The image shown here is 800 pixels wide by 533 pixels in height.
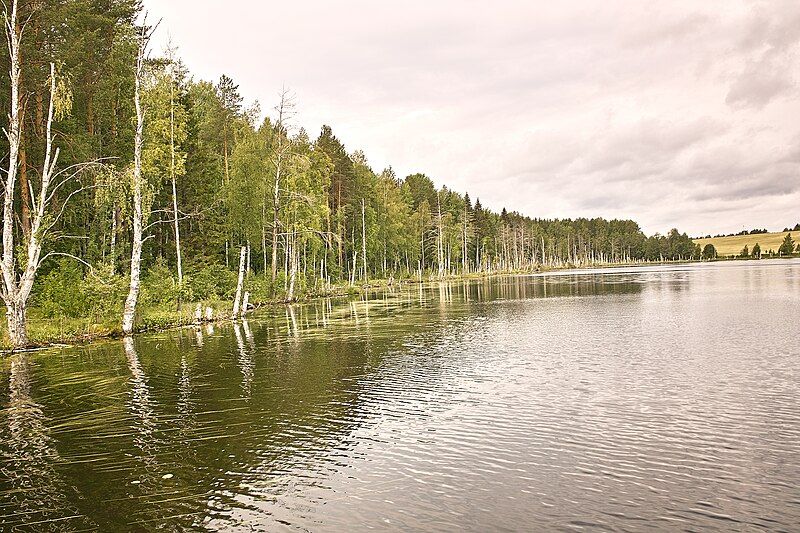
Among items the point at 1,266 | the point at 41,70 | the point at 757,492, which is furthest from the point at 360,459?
the point at 41,70

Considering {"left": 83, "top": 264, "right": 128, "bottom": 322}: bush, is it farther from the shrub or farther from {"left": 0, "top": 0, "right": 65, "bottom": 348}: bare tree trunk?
{"left": 0, "top": 0, "right": 65, "bottom": 348}: bare tree trunk

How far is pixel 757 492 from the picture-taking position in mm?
9398

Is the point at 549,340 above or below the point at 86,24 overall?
below

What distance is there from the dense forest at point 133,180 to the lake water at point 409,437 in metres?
8.02

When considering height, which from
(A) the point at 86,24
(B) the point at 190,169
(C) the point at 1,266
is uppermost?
(A) the point at 86,24

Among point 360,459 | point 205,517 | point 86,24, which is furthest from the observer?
point 86,24

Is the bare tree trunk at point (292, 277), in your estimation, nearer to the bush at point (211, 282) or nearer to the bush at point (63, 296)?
the bush at point (211, 282)

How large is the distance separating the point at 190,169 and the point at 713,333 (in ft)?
145

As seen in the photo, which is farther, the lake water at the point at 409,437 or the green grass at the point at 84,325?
the green grass at the point at 84,325

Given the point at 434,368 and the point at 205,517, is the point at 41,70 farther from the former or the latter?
the point at 205,517

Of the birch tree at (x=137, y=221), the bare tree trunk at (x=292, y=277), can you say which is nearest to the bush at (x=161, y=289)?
the birch tree at (x=137, y=221)

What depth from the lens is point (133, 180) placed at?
30.6 metres

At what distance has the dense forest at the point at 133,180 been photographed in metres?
29.2

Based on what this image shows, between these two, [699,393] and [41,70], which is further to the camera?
[41,70]
